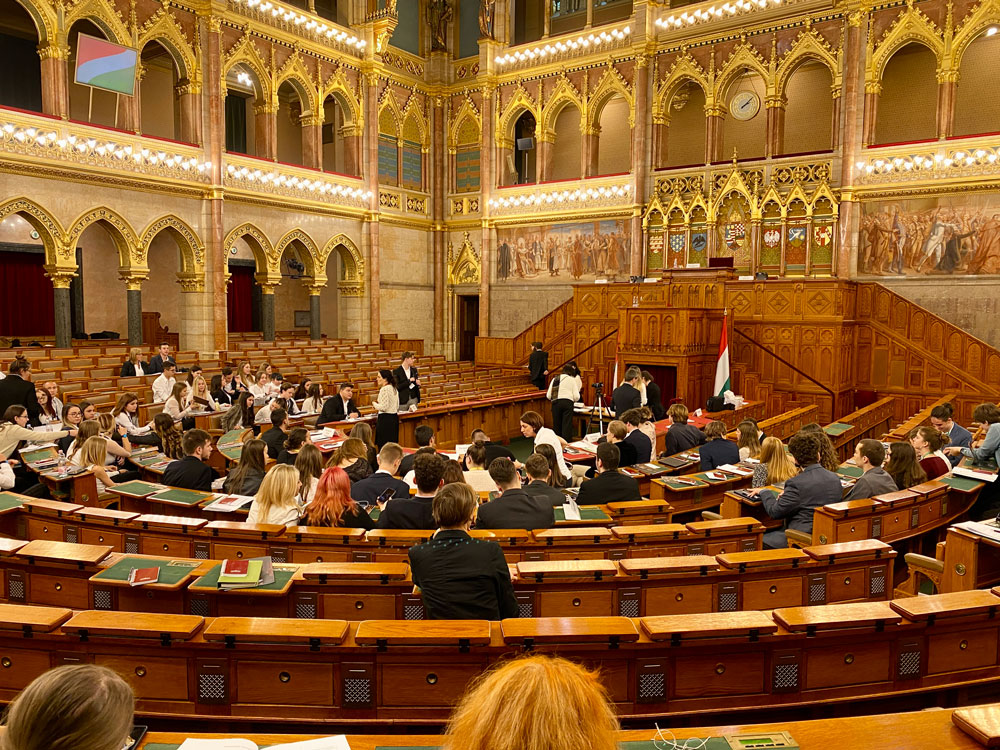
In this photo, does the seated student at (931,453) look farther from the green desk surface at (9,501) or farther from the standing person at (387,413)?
the green desk surface at (9,501)

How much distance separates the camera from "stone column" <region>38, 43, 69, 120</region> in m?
14.9

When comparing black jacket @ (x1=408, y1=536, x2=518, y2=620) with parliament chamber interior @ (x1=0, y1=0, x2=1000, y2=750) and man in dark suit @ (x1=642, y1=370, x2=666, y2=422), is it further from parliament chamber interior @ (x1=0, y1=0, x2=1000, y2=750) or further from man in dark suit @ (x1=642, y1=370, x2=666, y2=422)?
man in dark suit @ (x1=642, y1=370, x2=666, y2=422)

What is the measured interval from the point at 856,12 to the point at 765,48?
2183 millimetres

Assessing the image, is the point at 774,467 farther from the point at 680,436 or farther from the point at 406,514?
the point at 406,514

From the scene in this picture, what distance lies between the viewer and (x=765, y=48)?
18.4 metres

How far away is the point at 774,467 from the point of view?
6422 millimetres

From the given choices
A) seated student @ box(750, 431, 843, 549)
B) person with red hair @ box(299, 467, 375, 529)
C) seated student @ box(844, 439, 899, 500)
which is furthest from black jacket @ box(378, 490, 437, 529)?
seated student @ box(844, 439, 899, 500)

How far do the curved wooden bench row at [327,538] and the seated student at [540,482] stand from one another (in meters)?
0.63

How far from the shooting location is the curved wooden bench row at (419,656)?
3074mm

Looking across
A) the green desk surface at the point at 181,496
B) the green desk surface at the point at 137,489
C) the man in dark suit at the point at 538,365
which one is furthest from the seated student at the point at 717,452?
the man in dark suit at the point at 538,365

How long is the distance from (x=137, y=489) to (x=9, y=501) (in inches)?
36.1

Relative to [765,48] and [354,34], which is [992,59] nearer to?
[765,48]

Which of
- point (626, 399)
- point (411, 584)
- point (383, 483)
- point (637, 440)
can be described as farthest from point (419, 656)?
point (626, 399)

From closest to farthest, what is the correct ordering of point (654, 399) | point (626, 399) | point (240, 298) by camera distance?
point (626, 399) < point (654, 399) < point (240, 298)
